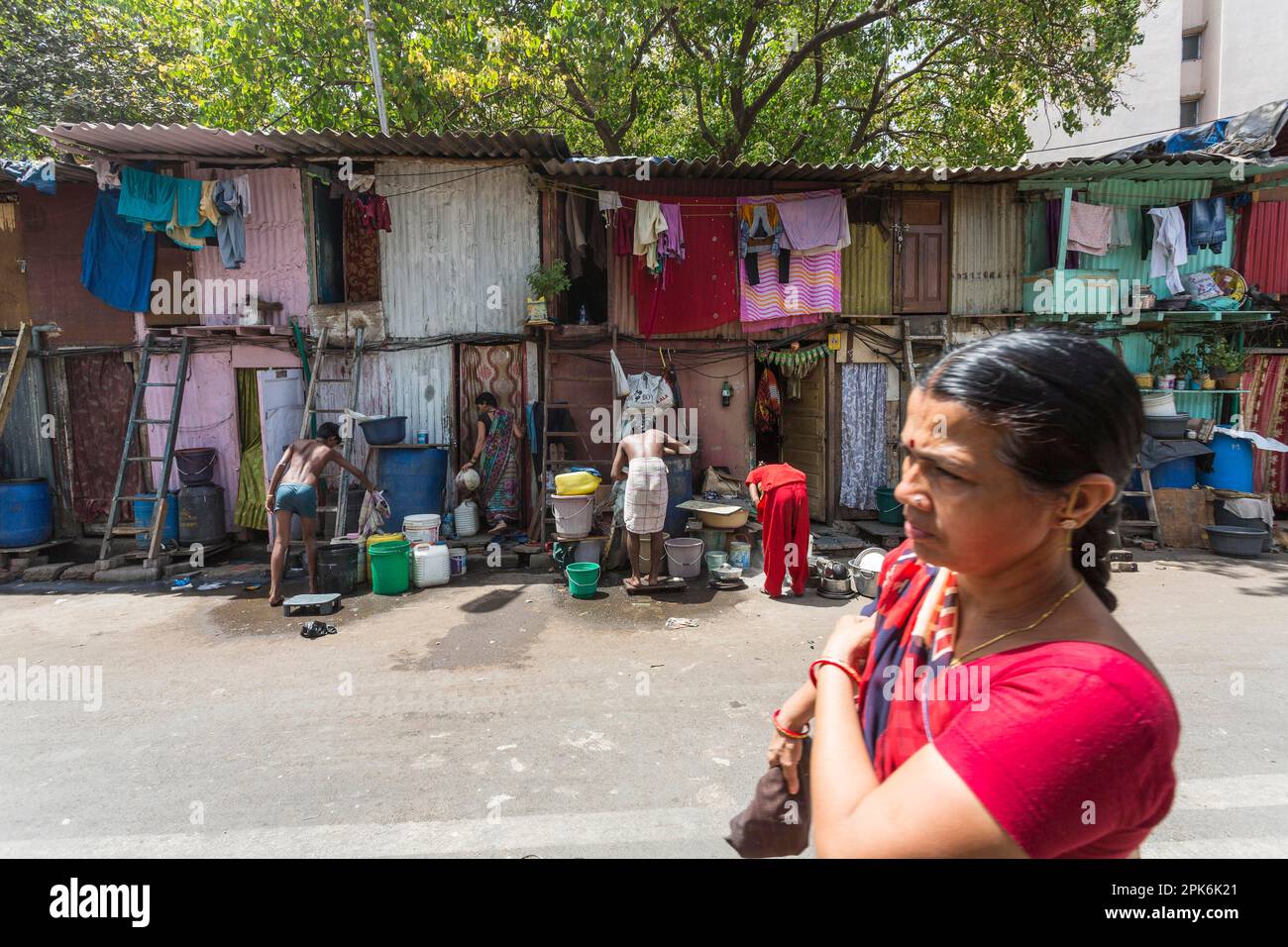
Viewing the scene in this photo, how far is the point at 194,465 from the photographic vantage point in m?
9.65

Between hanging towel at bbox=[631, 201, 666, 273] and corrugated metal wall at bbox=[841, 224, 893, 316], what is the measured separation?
117 inches

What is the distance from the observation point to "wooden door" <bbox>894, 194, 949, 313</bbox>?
10.6 m

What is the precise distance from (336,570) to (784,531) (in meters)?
4.96

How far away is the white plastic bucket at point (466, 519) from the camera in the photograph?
945 cm

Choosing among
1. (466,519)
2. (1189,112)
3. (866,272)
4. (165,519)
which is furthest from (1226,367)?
(1189,112)

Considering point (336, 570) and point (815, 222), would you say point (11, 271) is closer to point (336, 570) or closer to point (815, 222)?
point (336, 570)

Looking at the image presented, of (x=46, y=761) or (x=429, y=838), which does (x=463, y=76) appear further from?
(x=429, y=838)

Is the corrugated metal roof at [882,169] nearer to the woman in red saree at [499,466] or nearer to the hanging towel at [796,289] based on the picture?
the hanging towel at [796,289]

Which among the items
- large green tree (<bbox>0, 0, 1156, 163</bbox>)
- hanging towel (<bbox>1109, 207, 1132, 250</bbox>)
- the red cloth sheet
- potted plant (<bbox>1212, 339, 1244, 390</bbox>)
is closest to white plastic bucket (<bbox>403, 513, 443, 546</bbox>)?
the red cloth sheet

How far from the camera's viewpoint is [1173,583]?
7.91 m

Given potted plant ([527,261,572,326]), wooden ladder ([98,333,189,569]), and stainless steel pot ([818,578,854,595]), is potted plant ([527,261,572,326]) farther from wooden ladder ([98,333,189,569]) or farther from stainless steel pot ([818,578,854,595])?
stainless steel pot ([818,578,854,595])

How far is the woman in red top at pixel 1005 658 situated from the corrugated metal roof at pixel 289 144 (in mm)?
8623

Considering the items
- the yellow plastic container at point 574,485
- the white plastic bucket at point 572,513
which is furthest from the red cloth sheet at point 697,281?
the white plastic bucket at point 572,513

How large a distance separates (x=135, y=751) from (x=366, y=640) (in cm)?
208
